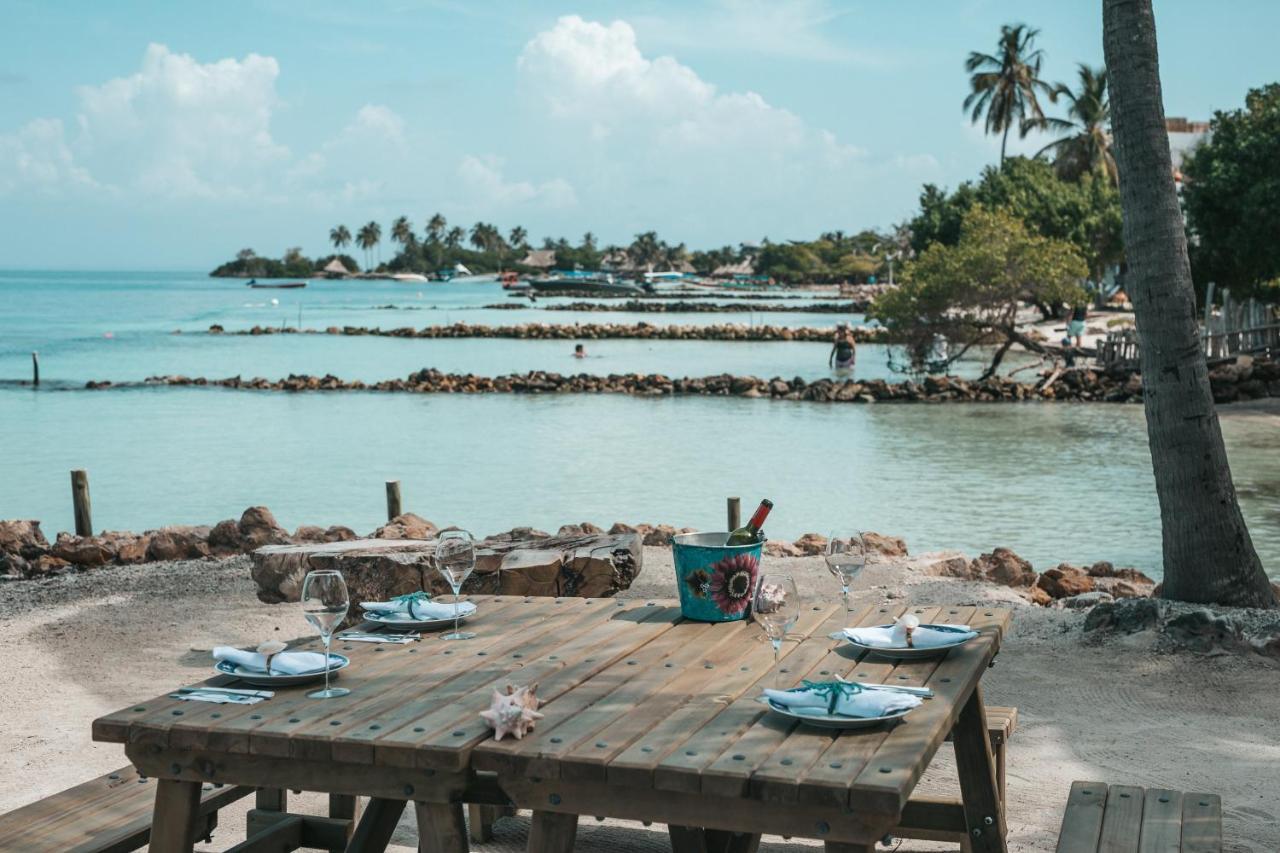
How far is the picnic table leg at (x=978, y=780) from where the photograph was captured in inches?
152

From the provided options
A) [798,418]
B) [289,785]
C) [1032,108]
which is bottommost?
[798,418]

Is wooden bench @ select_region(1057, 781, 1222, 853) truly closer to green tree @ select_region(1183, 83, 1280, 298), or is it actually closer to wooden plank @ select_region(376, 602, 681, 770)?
wooden plank @ select_region(376, 602, 681, 770)

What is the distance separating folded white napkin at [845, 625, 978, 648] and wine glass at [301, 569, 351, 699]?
1423 mm

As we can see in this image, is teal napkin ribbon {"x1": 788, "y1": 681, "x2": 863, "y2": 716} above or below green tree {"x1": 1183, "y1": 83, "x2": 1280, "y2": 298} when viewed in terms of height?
below

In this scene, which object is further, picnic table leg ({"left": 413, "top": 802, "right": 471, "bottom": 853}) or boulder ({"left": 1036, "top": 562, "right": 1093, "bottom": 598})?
boulder ({"left": 1036, "top": 562, "right": 1093, "bottom": 598})

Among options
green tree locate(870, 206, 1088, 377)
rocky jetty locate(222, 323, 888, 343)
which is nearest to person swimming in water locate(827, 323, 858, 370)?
green tree locate(870, 206, 1088, 377)

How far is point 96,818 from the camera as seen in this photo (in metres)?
3.58

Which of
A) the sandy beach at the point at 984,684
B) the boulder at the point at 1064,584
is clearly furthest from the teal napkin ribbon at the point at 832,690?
the boulder at the point at 1064,584

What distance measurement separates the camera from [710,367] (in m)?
40.5

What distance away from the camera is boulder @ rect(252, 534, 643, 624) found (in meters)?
7.68

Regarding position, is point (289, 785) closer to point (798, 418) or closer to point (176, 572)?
point (176, 572)

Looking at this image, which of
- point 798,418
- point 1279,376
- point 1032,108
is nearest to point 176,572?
point 798,418

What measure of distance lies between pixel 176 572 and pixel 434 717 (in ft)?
25.0

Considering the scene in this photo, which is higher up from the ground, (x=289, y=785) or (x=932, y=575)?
(x=289, y=785)
